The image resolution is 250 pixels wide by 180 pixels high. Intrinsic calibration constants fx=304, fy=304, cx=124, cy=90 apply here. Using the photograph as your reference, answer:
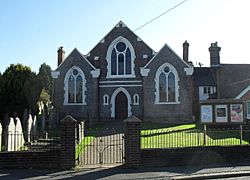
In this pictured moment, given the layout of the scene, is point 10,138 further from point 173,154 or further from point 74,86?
point 74,86

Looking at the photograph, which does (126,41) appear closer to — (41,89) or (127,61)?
(127,61)

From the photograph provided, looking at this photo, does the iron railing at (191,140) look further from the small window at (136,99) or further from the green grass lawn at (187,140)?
the small window at (136,99)

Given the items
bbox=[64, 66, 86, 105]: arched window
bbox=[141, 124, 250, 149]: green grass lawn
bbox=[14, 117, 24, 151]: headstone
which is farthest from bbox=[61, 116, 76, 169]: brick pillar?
bbox=[64, 66, 86, 105]: arched window

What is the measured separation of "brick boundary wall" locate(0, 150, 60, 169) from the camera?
11.3 meters

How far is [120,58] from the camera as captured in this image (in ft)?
104

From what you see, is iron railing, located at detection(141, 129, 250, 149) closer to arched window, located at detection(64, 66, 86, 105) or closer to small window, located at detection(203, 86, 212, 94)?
arched window, located at detection(64, 66, 86, 105)

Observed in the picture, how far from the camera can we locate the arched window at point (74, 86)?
103 feet

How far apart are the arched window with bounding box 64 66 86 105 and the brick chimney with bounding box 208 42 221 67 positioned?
57.4 feet

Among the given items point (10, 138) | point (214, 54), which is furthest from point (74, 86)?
point (214, 54)

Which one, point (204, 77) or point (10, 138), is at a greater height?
point (204, 77)

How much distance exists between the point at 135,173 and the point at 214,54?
103ft

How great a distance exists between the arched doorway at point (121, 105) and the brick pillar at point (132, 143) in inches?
785

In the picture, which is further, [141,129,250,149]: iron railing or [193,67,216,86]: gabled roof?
[193,67,216,86]: gabled roof

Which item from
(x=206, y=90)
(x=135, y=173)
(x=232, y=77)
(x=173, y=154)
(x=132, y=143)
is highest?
(x=232, y=77)
